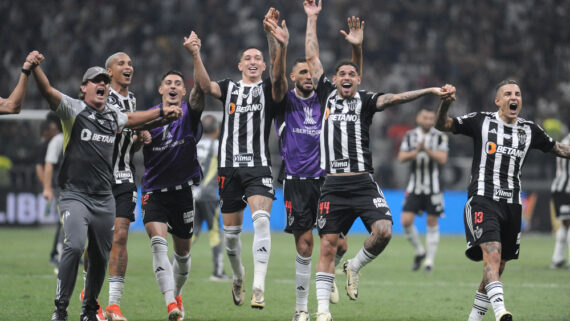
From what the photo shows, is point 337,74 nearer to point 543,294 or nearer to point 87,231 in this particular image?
point 87,231

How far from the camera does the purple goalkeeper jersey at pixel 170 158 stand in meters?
9.33

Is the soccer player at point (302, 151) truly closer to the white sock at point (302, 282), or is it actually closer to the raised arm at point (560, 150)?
the white sock at point (302, 282)

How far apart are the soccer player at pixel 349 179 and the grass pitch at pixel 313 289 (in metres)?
1.14

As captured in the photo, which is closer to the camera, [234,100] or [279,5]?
[234,100]

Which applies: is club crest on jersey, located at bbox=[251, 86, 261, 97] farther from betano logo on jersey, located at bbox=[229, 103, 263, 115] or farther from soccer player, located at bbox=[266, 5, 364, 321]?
soccer player, located at bbox=[266, 5, 364, 321]

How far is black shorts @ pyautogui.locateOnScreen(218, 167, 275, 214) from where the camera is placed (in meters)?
9.35

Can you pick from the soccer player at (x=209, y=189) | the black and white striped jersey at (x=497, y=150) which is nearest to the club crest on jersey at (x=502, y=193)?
the black and white striped jersey at (x=497, y=150)

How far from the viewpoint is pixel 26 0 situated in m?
27.3

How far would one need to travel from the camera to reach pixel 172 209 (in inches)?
Result: 368

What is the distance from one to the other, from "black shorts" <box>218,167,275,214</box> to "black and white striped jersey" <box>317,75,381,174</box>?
2.59 ft

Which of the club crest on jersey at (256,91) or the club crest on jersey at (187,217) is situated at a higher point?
the club crest on jersey at (256,91)

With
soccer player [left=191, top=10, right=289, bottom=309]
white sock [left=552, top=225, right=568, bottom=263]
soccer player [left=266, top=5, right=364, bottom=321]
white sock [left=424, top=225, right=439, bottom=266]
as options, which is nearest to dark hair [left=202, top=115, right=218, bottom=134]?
white sock [left=424, top=225, right=439, bottom=266]

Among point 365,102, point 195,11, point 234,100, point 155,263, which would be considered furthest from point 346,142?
point 195,11

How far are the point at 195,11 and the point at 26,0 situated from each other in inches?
224
